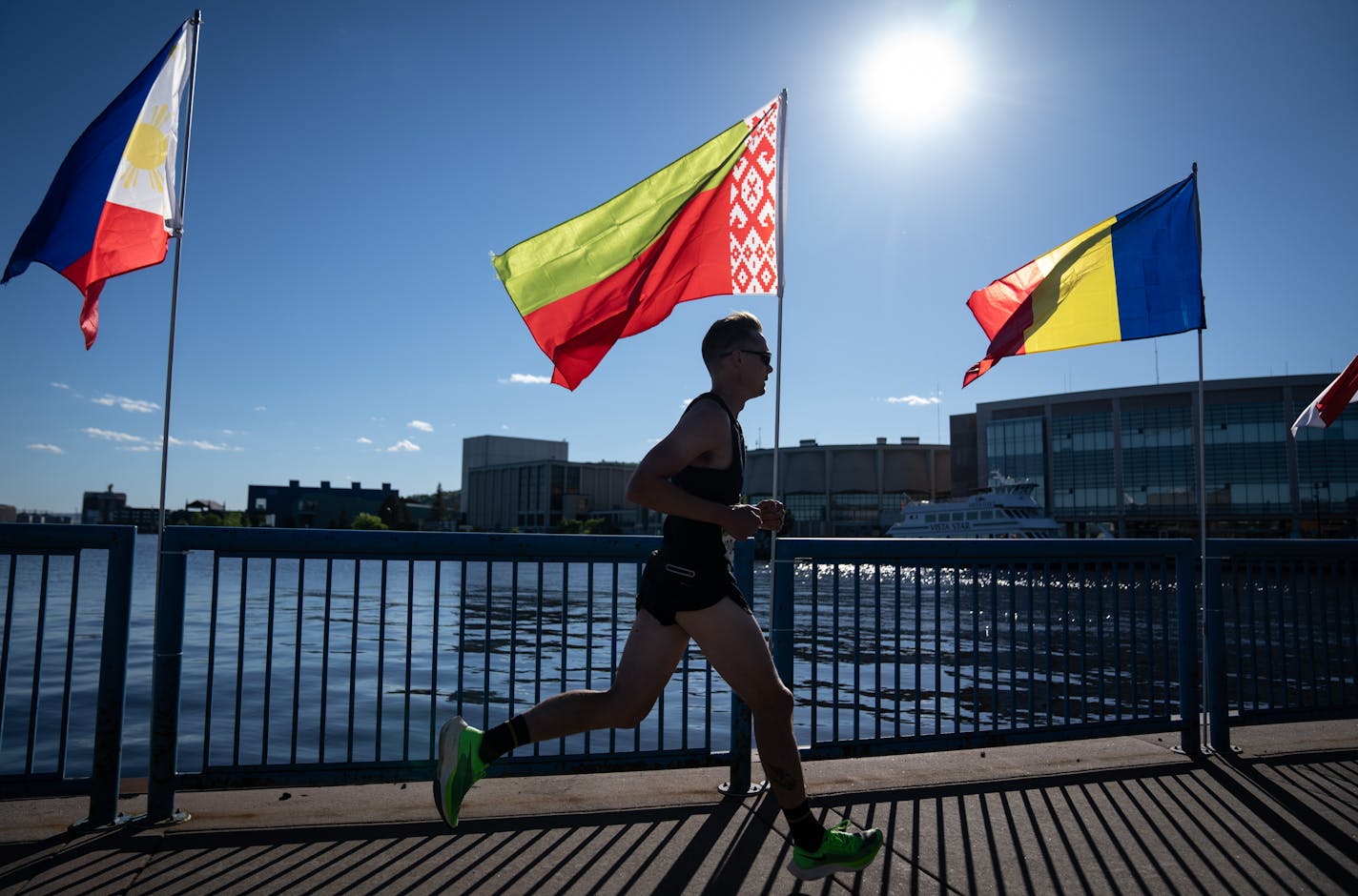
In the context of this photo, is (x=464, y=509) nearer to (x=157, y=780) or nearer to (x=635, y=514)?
(x=635, y=514)

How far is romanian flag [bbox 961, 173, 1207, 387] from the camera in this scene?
18.5 feet

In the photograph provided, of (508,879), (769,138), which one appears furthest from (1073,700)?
(508,879)

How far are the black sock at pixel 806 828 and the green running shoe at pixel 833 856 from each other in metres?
0.02

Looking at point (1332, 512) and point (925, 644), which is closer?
point (925, 644)

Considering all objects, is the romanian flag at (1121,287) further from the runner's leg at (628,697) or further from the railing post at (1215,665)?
the runner's leg at (628,697)

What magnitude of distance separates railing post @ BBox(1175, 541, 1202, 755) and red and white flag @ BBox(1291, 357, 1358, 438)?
2005 millimetres

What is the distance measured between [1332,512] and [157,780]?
234 feet

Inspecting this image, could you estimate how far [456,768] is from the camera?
321 cm

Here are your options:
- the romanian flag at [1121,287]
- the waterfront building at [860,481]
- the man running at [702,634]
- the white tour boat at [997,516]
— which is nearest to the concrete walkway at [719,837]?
the man running at [702,634]

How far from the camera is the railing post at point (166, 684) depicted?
11.7 ft

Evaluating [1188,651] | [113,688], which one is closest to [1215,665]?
[1188,651]

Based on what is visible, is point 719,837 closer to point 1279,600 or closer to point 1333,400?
point 1279,600

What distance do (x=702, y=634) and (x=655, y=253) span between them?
2056mm

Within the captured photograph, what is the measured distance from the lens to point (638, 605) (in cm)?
325
